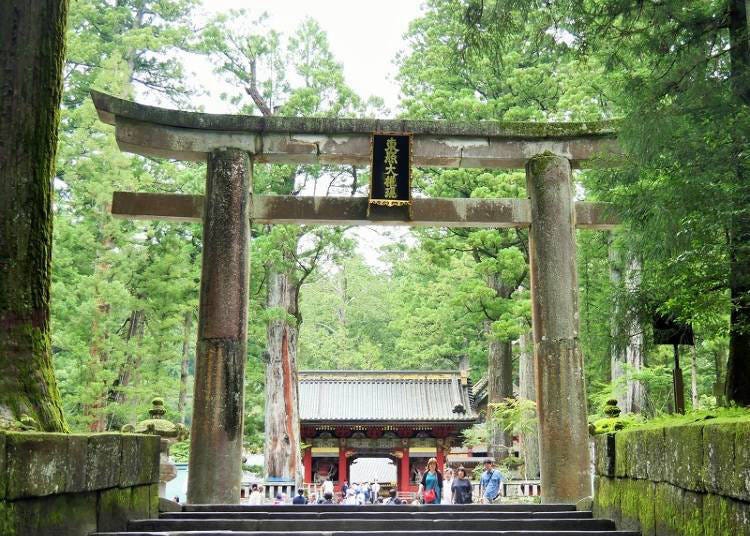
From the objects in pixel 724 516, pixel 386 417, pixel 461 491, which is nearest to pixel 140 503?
pixel 724 516

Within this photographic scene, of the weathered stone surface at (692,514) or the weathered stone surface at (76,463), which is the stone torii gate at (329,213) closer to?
the weathered stone surface at (76,463)

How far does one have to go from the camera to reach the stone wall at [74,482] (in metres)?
3.58

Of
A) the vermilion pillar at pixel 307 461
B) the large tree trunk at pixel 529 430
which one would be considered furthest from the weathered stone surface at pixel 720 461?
the vermilion pillar at pixel 307 461

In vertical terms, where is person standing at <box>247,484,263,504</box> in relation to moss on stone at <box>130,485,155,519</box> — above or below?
below

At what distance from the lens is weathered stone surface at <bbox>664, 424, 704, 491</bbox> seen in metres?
3.81

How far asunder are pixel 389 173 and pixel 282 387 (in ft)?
29.6

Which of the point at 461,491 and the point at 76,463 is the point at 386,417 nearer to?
the point at 461,491

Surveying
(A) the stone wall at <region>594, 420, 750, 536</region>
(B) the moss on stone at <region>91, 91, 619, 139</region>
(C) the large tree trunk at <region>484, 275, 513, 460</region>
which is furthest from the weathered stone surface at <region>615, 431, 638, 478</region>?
(C) the large tree trunk at <region>484, 275, 513, 460</region>

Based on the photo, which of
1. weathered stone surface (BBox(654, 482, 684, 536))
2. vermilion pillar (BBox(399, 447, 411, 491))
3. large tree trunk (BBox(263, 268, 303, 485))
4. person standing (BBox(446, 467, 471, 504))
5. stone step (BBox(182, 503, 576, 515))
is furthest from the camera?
vermilion pillar (BBox(399, 447, 411, 491))

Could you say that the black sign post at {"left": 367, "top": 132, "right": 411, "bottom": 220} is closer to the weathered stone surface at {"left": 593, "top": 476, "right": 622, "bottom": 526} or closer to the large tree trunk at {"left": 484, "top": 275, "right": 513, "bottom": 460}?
the weathered stone surface at {"left": 593, "top": 476, "right": 622, "bottom": 526}

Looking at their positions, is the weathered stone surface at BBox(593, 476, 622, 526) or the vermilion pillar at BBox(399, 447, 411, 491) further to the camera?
the vermilion pillar at BBox(399, 447, 411, 491)

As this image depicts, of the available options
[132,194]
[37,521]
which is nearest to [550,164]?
[132,194]

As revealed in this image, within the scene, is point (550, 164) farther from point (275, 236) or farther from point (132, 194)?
point (275, 236)

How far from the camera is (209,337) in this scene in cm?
889
